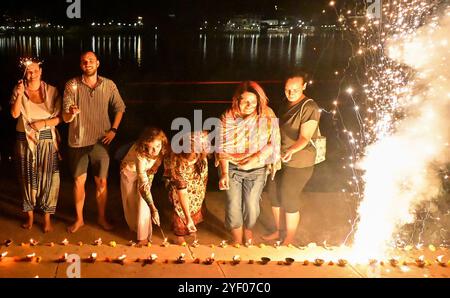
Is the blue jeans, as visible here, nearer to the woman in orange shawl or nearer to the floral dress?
the woman in orange shawl

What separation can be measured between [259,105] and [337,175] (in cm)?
411

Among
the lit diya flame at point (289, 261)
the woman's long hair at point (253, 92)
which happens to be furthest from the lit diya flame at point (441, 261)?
the woman's long hair at point (253, 92)

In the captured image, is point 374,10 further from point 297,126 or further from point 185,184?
point 185,184

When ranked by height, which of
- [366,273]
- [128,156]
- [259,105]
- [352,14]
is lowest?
[366,273]

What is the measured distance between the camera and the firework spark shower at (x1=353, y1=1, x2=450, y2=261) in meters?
5.21

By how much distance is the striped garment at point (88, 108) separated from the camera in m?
4.95

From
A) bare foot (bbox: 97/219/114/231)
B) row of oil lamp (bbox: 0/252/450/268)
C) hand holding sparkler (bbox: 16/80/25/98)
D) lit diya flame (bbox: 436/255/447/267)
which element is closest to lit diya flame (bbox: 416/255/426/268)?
row of oil lamp (bbox: 0/252/450/268)

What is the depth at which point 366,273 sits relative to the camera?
427 cm

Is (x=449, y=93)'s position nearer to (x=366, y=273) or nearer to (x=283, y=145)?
(x=283, y=145)

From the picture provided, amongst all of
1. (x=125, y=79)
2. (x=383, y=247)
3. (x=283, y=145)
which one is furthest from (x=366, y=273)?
(x=125, y=79)

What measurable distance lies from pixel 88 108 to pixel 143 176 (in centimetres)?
102

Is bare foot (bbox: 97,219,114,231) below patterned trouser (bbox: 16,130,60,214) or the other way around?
below

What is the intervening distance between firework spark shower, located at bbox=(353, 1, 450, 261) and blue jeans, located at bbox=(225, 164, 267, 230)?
117cm

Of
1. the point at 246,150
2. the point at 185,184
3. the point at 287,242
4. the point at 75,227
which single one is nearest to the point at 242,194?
the point at 246,150
